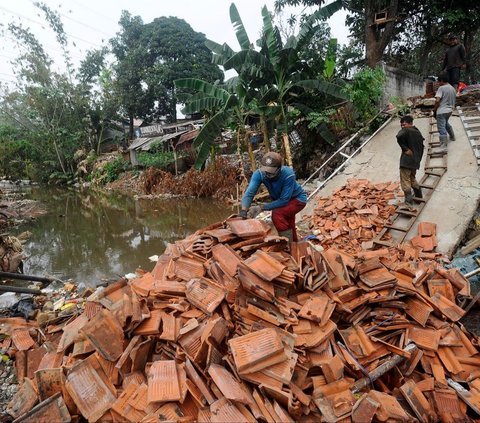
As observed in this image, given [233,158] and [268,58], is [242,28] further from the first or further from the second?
[233,158]

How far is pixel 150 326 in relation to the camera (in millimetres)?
2781

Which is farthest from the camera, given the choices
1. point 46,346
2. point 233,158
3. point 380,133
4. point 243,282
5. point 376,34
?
point 233,158

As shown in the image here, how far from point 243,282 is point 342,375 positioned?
1.10 metres

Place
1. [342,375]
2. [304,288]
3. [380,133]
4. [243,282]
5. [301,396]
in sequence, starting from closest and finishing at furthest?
[301,396] < [342,375] < [243,282] < [304,288] < [380,133]

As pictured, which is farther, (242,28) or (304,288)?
(242,28)

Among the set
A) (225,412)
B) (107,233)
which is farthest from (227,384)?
(107,233)

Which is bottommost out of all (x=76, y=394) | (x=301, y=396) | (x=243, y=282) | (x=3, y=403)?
(x=3, y=403)

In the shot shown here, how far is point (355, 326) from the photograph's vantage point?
2961mm

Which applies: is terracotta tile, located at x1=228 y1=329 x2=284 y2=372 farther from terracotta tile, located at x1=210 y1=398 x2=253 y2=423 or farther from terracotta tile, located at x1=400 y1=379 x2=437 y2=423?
terracotta tile, located at x1=400 y1=379 x2=437 y2=423

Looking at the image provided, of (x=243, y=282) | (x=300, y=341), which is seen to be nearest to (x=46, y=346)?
(x=243, y=282)

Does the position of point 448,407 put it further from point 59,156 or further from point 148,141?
point 59,156

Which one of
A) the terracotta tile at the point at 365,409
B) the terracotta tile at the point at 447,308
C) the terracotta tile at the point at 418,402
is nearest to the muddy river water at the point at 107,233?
the terracotta tile at the point at 365,409

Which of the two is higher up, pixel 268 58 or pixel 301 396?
pixel 268 58

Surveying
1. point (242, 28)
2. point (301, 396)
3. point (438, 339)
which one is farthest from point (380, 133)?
point (301, 396)
